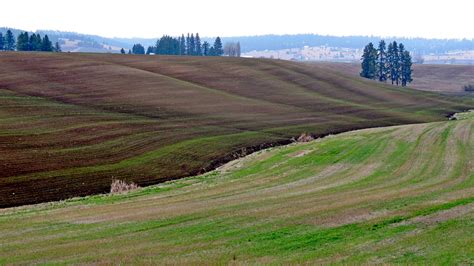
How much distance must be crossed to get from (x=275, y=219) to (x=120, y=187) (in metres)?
15.8

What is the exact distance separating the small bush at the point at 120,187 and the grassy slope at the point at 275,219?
171 centimetres

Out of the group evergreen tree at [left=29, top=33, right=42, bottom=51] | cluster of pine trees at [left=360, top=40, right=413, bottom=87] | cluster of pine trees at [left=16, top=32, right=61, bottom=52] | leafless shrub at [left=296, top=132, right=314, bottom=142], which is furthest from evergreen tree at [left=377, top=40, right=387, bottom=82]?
leafless shrub at [left=296, top=132, right=314, bottom=142]

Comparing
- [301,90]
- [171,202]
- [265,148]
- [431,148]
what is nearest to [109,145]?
[265,148]

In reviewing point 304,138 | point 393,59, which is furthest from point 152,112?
point 393,59

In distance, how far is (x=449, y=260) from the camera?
635 inches

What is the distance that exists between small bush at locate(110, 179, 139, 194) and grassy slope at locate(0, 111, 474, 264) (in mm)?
1707

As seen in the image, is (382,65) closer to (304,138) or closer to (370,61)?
(370,61)

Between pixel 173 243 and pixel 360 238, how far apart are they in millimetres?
6492

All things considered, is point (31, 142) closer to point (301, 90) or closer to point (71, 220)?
point (71, 220)

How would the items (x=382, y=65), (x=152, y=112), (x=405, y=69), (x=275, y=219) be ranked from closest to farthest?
(x=275, y=219), (x=152, y=112), (x=382, y=65), (x=405, y=69)

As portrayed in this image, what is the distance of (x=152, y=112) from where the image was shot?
2530 inches

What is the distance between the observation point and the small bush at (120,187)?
36.2 metres

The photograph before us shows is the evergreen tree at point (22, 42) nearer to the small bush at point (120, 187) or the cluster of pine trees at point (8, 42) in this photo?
the cluster of pine trees at point (8, 42)

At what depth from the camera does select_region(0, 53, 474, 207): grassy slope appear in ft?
133
